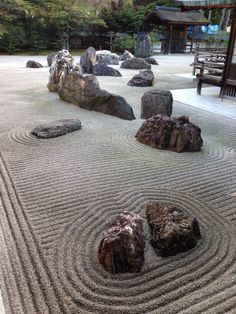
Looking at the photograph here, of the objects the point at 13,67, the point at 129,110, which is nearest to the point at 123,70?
the point at 13,67

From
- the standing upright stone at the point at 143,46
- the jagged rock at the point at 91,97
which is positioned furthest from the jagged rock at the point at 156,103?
the standing upright stone at the point at 143,46

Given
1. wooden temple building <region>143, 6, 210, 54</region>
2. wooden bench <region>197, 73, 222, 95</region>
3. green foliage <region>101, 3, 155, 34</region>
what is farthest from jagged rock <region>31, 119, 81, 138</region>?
green foliage <region>101, 3, 155, 34</region>

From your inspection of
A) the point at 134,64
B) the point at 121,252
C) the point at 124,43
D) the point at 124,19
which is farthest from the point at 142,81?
the point at 124,19

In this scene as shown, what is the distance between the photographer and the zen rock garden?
2285 mm

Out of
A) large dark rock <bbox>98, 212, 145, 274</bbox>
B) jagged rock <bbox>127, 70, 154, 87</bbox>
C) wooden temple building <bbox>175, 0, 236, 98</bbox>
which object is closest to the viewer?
large dark rock <bbox>98, 212, 145, 274</bbox>

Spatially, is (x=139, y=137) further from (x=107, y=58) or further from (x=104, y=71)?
(x=107, y=58)

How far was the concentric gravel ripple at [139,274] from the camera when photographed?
2.05 meters

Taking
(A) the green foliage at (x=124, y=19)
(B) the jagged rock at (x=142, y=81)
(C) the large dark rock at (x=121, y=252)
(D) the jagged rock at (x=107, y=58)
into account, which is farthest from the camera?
(A) the green foliage at (x=124, y=19)

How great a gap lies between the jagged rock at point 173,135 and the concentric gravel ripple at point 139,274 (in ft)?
6.14

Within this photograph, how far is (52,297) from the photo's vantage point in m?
2.05

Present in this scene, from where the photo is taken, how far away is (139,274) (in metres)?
2.26

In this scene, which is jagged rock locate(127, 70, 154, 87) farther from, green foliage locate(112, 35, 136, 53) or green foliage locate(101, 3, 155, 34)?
green foliage locate(101, 3, 155, 34)

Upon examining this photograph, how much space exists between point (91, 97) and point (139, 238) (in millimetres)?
4737

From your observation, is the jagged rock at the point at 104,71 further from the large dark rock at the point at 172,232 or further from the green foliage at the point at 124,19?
the green foliage at the point at 124,19
